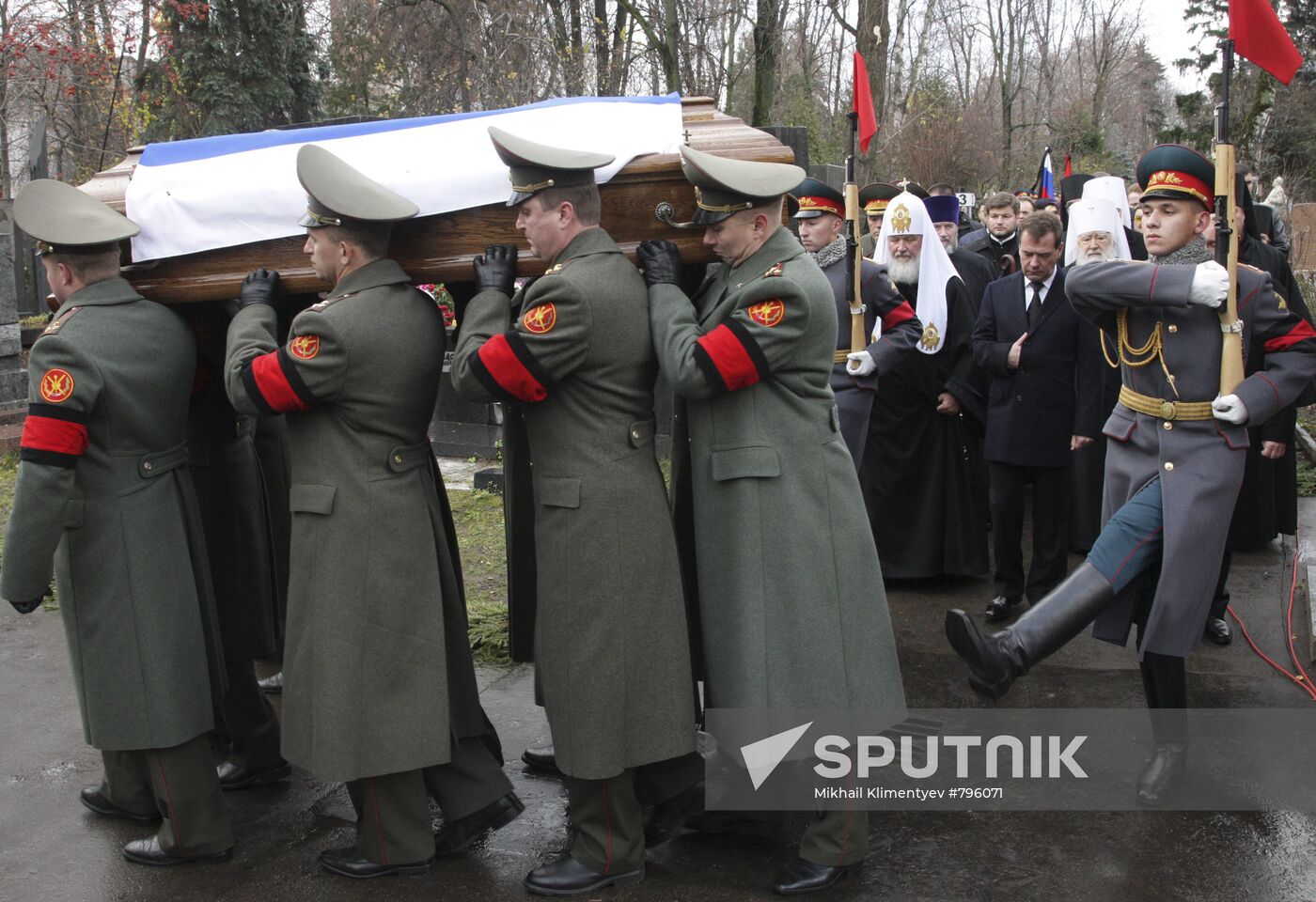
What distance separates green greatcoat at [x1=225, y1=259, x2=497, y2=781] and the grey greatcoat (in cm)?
218

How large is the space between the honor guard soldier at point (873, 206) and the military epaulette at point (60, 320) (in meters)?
4.63

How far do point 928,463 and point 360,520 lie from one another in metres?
3.56

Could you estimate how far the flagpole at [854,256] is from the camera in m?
5.24

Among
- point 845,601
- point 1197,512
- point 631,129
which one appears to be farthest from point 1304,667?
point 631,129

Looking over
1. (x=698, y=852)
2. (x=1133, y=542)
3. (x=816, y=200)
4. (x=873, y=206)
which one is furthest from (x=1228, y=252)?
(x=873, y=206)

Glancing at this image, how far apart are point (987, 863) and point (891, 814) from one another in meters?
0.40

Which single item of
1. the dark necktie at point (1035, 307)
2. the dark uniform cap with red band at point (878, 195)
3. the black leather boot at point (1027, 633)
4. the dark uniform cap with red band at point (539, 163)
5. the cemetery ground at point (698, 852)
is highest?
the dark uniform cap with red band at point (878, 195)

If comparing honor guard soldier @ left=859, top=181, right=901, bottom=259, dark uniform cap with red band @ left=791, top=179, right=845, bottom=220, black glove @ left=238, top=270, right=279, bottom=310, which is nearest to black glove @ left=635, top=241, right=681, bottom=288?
black glove @ left=238, top=270, right=279, bottom=310

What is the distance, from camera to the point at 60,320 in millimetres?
3547

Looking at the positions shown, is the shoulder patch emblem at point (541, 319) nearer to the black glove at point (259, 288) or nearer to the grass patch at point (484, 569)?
the black glove at point (259, 288)

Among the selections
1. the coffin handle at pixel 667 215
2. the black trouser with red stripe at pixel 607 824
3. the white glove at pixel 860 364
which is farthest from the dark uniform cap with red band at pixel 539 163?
the white glove at pixel 860 364

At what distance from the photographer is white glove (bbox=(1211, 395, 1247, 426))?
154 inches

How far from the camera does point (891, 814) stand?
3893 mm

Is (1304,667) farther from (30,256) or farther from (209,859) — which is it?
(30,256)
